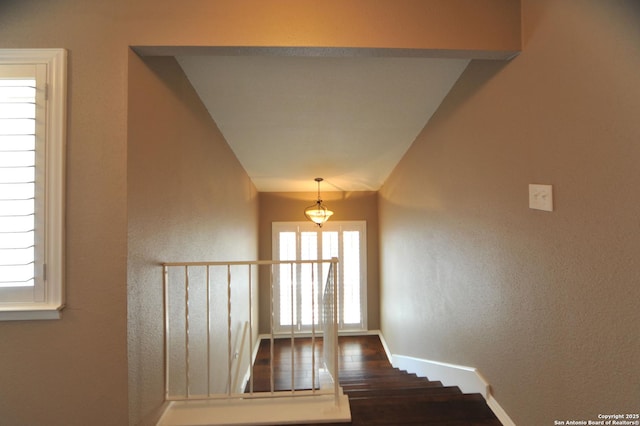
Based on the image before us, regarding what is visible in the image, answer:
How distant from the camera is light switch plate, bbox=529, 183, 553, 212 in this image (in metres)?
1.25

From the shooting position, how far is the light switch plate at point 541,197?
1.25 metres

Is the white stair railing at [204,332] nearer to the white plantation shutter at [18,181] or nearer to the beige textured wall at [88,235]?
the beige textured wall at [88,235]

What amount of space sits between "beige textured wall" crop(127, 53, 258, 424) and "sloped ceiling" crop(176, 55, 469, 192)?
0.92 ft

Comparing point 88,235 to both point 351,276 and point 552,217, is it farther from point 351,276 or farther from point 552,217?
point 351,276

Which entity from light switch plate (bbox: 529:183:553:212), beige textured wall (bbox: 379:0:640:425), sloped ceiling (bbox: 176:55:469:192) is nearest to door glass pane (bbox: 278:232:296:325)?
sloped ceiling (bbox: 176:55:469:192)

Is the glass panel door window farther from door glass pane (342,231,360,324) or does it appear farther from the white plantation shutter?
the white plantation shutter

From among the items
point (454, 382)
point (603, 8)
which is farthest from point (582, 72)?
point (454, 382)

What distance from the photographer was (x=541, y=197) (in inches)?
51.0

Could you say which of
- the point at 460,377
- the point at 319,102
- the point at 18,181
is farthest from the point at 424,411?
the point at 18,181

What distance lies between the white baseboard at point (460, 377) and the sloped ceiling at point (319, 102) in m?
2.08

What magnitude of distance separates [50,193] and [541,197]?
2262mm

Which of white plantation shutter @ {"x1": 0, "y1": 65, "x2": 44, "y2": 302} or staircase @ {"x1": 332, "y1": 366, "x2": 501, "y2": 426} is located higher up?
white plantation shutter @ {"x1": 0, "y1": 65, "x2": 44, "y2": 302}

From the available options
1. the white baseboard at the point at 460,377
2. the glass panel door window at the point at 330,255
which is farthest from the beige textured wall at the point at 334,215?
the white baseboard at the point at 460,377

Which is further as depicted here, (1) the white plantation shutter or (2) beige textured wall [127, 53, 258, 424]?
(2) beige textured wall [127, 53, 258, 424]
